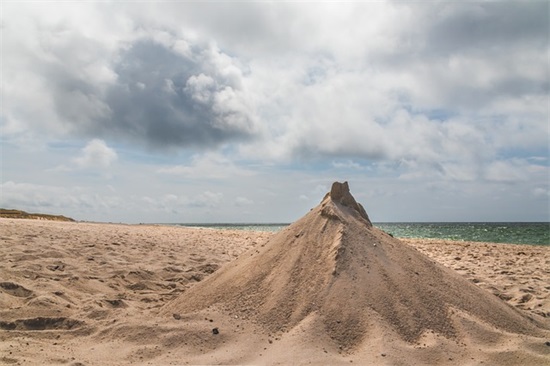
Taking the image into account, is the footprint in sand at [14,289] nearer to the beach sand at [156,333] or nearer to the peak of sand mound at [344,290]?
the beach sand at [156,333]

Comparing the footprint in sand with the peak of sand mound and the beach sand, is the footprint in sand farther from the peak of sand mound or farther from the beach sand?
the peak of sand mound

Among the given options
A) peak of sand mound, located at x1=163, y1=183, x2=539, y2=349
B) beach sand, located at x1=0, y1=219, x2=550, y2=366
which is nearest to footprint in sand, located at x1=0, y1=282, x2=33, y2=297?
beach sand, located at x1=0, y1=219, x2=550, y2=366

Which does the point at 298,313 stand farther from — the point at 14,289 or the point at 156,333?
the point at 14,289

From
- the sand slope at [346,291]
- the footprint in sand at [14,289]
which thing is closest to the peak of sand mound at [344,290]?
the sand slope at [346,291]

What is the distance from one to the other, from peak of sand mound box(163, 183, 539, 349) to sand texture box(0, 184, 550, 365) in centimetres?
1

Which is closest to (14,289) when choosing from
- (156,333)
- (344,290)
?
(156,333)

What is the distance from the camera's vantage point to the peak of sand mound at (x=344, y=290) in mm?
4023

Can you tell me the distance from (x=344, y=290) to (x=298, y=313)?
0.52 metres

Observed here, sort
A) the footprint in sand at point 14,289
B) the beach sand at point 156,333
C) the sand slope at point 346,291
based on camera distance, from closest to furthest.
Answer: the beach sand at point 156,333, the sand slope at point 346,291, the footprint in sand at point 14,289

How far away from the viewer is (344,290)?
422cm

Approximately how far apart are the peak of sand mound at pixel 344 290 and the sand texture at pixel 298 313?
1 cm

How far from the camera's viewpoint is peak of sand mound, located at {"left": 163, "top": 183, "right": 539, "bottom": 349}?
13.2ft

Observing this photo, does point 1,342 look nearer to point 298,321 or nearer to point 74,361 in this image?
point 74,361

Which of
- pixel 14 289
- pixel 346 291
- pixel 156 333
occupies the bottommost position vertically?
pixel 156 333
